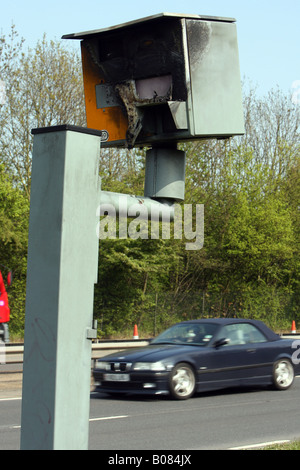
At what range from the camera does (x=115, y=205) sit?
11.4 feet

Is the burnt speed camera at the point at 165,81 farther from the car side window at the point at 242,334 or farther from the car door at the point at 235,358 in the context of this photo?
the car side window at the point at 242,334

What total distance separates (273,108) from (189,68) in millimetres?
47742

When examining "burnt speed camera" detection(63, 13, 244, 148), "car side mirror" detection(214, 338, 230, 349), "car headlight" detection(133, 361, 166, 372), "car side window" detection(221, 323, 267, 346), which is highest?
"burnt speed camera" detection(63, 13, 244, 148)

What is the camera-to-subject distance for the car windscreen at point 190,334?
13.6m

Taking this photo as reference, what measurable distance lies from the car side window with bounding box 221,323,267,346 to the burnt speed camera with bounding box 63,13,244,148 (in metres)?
10.4

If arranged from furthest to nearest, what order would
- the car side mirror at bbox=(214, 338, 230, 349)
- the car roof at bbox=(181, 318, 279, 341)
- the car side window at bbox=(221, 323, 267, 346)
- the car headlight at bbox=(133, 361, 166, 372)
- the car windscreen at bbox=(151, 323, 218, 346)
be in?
1. the car roof at bbox=(181, 318, 279, 341)
2. the car side window at bbox=(221, 323, 267, 346)
3. the car windscreen at bbox=(151, 323, 218, 346)
4. the car side mirror at bbox=(214, 338, 230, 349)
5. the car headlight at bbox=(133, 361, 166, 372)

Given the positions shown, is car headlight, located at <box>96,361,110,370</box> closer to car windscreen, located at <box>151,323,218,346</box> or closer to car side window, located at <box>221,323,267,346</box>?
car windscreen, located at <box>151,323,218,346</box>

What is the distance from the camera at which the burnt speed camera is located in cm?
332

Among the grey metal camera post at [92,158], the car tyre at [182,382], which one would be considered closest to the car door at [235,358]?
the car tyre at [182,382]

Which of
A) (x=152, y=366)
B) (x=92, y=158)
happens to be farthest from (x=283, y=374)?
(x=92, y=158)

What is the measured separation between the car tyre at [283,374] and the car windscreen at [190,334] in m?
1.43

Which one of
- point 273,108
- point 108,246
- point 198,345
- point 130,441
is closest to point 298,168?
point 273,108

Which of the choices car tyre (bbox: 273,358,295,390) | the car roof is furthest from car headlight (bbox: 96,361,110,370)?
car tyre (bbox: 273,358,295,390)

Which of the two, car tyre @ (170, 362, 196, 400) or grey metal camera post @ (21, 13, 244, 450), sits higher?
grey metal camera post @ (21, 13, 244, 450)
